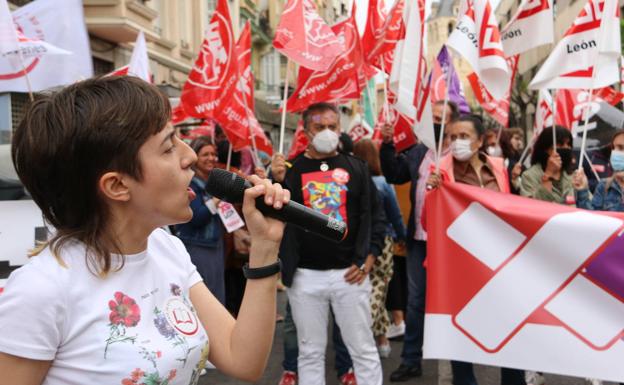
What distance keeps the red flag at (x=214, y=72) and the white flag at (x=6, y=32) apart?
1.78 metres

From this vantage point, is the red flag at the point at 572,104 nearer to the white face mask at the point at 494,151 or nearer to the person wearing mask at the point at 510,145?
the person wearing mask at the point at 510,145

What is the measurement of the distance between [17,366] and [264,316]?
59 cm

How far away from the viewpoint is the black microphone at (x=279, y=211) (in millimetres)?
1616

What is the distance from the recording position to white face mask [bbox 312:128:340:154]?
168 inches

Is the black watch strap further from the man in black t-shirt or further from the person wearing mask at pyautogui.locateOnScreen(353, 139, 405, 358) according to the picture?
the person wearing mask at pyautogui.locateOnScreen(353, 139, 405, 358)

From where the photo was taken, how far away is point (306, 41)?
546 cm

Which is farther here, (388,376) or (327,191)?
(388,376)

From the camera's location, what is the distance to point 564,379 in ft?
16.0

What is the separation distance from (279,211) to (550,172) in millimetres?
3998

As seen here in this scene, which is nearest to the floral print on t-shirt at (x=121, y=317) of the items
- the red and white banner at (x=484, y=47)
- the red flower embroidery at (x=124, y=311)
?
the red flower embroidery at (x=124, y=311)

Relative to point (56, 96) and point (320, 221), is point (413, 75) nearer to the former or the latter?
point (320, 221)

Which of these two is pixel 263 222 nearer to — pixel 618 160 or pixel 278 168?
pixel 278 168

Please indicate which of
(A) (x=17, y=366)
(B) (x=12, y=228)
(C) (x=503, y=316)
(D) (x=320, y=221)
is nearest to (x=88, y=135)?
(A) (x=17, y=366)

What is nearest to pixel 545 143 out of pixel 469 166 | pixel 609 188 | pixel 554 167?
pixel 554 167
